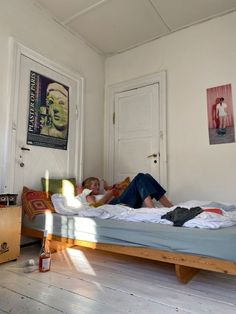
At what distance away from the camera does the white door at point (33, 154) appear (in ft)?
8.76

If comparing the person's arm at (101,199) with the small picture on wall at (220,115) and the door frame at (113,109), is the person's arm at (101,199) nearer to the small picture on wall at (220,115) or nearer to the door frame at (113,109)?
the door frame at (113,109)

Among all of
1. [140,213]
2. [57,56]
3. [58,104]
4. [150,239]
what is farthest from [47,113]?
[150,239]

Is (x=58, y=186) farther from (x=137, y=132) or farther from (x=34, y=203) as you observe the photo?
(x=137, y=132)

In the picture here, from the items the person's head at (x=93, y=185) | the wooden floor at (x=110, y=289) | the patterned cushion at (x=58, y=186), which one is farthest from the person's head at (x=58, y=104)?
the wooden floor at (x=110, y=289)

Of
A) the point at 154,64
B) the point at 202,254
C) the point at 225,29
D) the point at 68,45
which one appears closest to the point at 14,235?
the point at 202,254

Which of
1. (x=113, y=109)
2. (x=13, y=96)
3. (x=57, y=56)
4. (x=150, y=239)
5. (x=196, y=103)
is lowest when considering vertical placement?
(x=150, y=239)

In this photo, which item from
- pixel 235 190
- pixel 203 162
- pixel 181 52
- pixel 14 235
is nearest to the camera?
pixel 14 235

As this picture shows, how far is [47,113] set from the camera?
9.91 ft

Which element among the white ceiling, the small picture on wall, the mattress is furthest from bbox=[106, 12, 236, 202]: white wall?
the mattress

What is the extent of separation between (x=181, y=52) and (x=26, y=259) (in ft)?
10.5

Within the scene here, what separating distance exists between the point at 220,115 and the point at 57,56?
225cm

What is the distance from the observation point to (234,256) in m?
1.39

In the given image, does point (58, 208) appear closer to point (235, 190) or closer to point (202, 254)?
point (202, 254)

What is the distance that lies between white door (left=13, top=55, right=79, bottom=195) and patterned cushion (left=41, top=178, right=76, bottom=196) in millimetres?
110
